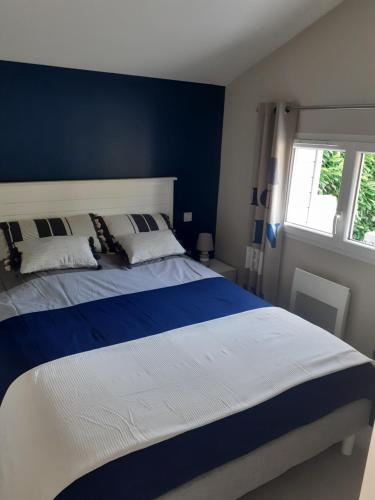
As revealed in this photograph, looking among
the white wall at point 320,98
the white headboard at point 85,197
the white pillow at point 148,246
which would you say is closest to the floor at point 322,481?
the white wall at point 320,98

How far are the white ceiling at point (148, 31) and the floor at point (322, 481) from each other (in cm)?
266

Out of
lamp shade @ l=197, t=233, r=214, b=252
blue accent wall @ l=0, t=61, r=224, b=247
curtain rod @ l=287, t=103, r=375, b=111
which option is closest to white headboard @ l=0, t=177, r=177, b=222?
blue accent wall @ l=0, t=61, r=224, b=247

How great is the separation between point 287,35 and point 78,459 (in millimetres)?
2996

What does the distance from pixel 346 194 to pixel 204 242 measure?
1.33 metres

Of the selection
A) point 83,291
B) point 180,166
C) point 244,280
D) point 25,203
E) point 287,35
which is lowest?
point 244,280

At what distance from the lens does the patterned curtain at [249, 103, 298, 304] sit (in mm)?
3129

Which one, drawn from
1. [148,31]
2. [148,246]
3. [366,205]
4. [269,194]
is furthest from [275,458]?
[148,31]

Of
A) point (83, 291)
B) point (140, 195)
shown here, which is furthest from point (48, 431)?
point (140, 195)

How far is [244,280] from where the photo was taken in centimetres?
370

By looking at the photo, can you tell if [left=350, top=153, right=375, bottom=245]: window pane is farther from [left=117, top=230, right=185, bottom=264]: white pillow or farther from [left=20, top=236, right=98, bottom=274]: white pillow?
A: [left=20, top=236, right=98, bottom=274]: white pillow

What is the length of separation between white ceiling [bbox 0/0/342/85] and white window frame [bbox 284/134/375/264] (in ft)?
2.65

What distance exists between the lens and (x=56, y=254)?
273 centimetres

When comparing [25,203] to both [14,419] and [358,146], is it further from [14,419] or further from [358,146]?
[358,146]

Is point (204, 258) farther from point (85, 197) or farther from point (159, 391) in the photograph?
point (159, 391)
